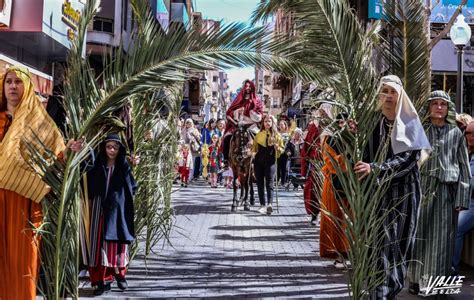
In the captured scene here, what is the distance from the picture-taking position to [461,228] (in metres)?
6.56

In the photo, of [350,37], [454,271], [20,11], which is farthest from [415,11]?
[20,11]

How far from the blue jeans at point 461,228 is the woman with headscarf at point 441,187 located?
0.31 m

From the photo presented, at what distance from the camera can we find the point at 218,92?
489 feet

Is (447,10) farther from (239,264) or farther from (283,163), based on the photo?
(239,264)

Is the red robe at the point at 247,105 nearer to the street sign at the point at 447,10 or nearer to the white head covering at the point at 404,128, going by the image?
the white head covering at the point at 404,128

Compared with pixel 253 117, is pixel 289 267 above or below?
below

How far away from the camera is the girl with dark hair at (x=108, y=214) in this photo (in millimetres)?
6137

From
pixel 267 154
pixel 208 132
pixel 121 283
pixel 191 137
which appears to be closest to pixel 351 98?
pixel 121 283

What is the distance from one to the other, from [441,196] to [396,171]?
57.4 inches

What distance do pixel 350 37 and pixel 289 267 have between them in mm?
3578

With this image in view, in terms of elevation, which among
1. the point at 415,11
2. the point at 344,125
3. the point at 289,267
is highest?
the point at 415,11

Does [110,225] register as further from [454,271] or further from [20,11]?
[20,11]

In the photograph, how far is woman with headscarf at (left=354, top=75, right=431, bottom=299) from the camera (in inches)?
193

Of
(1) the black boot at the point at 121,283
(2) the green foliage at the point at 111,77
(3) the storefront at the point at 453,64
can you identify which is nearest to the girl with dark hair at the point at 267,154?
(1) the black boot at the point at 121,283
